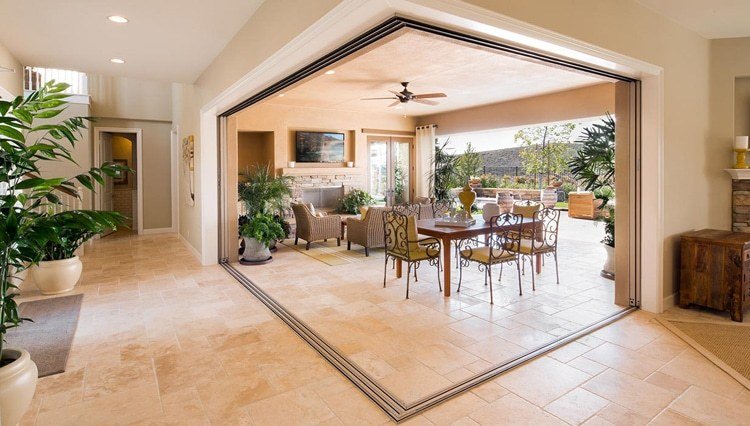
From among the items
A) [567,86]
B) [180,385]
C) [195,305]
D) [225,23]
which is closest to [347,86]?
[225,23]

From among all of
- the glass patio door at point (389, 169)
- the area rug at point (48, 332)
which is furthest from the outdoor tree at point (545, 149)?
the area rug at point (48, 332)

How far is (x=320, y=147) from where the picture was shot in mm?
9234

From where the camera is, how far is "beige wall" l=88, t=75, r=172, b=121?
855cm

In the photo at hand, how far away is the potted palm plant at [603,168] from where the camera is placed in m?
5.07

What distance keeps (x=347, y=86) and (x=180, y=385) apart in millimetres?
5530

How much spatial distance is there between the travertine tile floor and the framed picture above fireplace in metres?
5.61

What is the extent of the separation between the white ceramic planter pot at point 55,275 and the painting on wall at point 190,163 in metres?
2.34

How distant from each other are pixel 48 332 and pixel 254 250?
2.84 metres

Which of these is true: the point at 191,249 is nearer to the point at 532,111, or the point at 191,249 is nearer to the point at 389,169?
the point at 389,169

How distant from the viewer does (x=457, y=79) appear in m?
6.51

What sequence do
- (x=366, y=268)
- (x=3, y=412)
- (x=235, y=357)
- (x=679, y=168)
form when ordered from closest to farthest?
(x=3, y=412), (x=235, y=357), (x=679, y=168), (x=366, y=268)

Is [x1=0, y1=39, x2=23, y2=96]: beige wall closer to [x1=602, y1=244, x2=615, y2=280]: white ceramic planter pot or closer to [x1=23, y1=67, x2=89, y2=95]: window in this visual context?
[x1=23, y1=67, x2=89, y2=95]: window

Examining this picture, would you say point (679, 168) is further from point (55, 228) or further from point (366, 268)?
point (55, 228)

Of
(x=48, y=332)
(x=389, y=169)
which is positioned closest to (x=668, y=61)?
(x=48, y=332)
